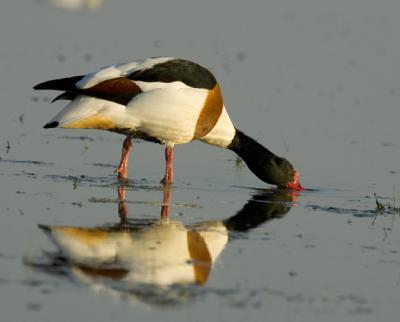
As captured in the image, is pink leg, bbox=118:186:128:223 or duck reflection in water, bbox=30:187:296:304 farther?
pink leg, bbox=118:186:128:223

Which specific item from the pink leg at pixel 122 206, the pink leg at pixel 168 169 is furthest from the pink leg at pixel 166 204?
the pink leg at pixel 168 169

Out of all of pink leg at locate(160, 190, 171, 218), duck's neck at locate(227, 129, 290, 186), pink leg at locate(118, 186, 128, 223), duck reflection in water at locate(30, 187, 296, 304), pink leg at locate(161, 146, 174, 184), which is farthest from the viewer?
duck's neck at locate(227, 129, 290, 186)

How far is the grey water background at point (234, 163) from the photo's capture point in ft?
21.2

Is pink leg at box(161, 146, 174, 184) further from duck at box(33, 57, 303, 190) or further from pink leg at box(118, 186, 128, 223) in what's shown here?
pink leg at box(118, 186, 128, 223)

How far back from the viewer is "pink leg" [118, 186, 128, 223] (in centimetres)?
848

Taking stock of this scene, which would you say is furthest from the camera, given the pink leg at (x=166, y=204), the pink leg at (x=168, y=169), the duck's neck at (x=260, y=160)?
the duck's neck at (x=260, y=160)

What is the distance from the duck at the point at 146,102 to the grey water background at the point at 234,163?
0.44 m

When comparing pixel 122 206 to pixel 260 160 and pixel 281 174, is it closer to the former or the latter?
pixel 281 174

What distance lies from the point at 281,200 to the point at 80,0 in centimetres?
1641

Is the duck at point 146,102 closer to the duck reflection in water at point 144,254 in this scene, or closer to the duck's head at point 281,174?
the duck's head at point 281,174

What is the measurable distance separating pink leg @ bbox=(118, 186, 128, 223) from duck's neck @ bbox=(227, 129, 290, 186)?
187 centimetres

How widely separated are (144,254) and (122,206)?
1766 millimetres

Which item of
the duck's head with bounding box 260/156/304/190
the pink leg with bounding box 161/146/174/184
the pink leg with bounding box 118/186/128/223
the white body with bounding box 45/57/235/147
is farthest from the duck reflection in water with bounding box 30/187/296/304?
the duck's head with bounding box 260/156/304/190

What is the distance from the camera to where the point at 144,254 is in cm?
720
